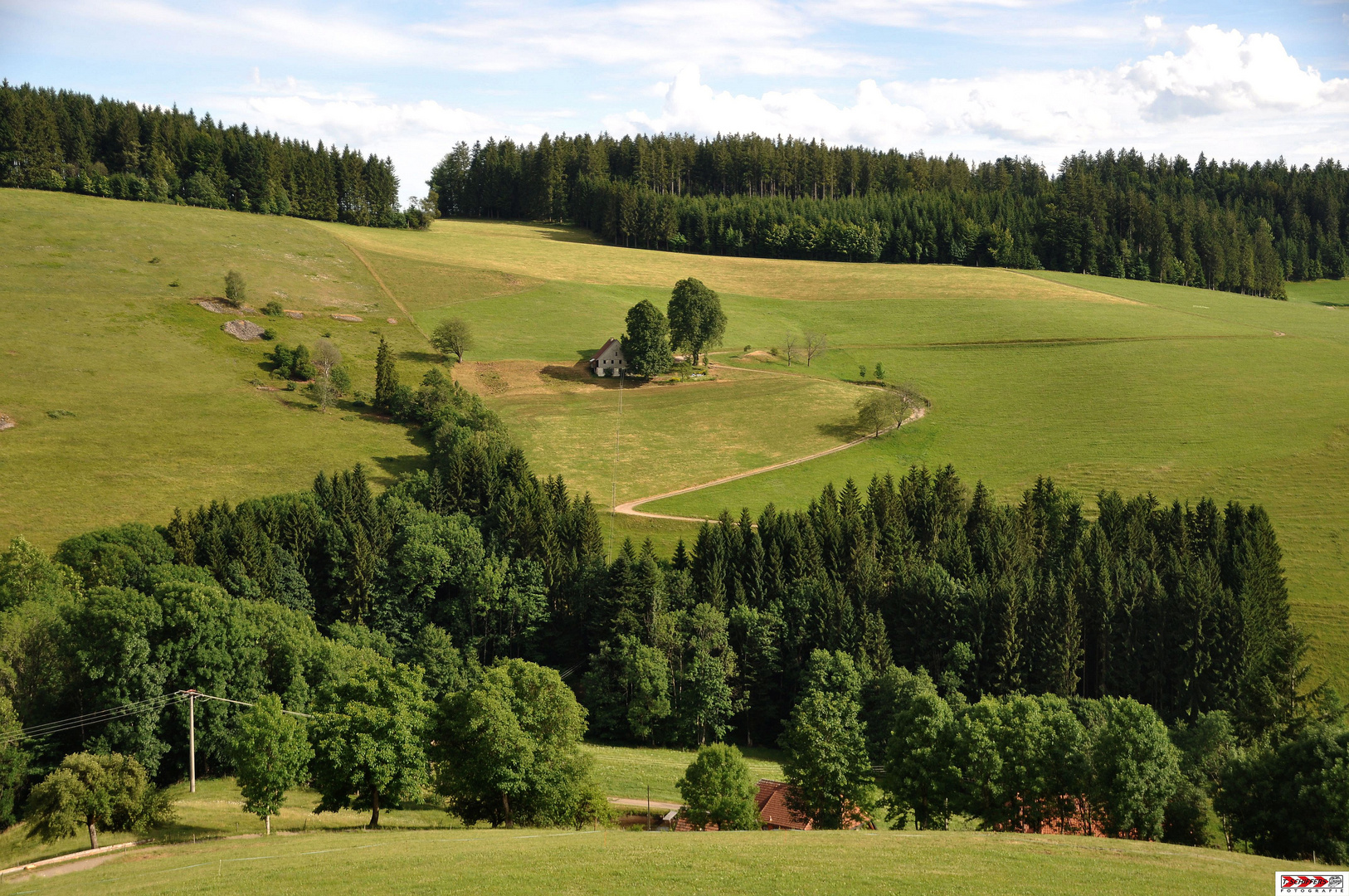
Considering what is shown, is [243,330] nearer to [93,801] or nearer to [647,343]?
[647,343]

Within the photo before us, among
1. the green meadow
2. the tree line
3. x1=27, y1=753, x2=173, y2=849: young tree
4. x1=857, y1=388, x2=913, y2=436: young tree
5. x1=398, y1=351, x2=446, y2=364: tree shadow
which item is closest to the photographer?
x1=27, y1=753, x2=173, y2=849: young tree

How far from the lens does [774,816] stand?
172ft

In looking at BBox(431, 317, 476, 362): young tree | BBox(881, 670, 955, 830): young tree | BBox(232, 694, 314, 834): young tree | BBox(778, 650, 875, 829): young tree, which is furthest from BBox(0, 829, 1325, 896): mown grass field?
BBox(431, 317, 476, 362): young tree

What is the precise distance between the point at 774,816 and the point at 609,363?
84.1 meters

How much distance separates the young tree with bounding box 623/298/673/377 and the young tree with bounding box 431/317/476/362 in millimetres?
20559

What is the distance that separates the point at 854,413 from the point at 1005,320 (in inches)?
1837

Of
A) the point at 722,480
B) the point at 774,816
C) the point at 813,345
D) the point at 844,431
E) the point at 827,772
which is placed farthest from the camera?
the point at 813,345

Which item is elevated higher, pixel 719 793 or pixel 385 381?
pixel 385 381

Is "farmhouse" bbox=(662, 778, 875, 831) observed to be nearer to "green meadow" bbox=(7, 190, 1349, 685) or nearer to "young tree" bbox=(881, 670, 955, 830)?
"young tree" bbox=(881, 670, 955, 830)

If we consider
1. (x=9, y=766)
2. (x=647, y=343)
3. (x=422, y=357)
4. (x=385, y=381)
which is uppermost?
(x=647, y=343)

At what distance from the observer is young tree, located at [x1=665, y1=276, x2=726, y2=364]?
13088 centimetres

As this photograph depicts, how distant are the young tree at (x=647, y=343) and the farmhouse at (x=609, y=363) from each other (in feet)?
3.37

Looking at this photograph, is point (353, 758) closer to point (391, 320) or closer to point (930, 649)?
point (930, 649)

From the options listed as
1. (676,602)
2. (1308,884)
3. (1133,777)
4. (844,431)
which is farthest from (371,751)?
(844,431)
